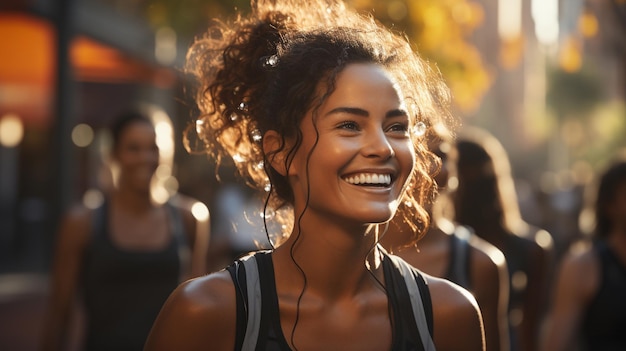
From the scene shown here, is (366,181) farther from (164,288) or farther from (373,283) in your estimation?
(164,288)

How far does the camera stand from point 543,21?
988 cm

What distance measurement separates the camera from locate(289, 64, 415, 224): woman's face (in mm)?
3281

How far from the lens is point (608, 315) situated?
5516mm

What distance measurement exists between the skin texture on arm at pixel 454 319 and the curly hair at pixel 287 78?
0.29 metres

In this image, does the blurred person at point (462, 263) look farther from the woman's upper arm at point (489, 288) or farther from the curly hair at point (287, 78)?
the curly hair at point (287, 78)

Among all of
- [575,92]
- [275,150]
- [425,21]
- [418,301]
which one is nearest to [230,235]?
[425,21]

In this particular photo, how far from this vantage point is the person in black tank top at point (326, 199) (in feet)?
10.7

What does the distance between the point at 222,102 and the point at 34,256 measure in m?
18.6

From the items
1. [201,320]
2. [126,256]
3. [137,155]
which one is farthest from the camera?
[137,155]

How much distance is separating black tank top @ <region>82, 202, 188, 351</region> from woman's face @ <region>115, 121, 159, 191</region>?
42 centimetres

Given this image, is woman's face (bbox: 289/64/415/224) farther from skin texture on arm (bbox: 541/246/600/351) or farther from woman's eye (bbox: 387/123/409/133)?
skin texture on arm (bbox: 541/246/600/351)

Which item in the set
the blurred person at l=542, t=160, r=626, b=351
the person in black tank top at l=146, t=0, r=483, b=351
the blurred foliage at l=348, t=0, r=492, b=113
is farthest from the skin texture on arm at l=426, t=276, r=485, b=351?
the blurred foliage at l=348, t=0, r=492, b=113

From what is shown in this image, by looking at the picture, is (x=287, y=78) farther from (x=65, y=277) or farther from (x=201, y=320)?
(x=65, y=277)

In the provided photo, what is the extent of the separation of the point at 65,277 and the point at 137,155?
100cm
